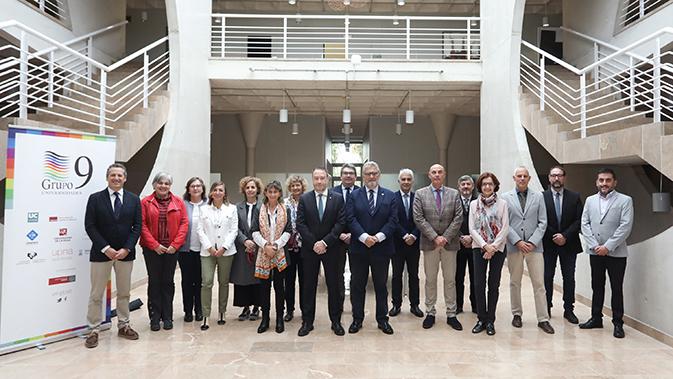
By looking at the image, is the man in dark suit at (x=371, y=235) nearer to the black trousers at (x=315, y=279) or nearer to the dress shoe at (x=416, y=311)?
the black trousers at (x=315, y=279)

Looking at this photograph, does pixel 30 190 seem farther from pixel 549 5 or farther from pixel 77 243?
pixel 549 5

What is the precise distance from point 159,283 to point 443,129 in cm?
1211

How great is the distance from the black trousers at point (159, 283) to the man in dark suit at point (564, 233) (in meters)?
3.90

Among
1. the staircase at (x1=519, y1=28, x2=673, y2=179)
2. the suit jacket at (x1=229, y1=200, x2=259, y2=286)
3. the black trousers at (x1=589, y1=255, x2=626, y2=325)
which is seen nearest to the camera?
the black trousers at (x1=589, y1=255, x2=626, y2=325)

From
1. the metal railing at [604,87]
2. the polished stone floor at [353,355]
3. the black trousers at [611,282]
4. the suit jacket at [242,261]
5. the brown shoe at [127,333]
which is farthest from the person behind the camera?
the metal railing at [604,87]

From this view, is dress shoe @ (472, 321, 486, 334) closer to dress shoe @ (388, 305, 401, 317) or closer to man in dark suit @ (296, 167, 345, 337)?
dress shoe @ (388, 305, 401, 317)

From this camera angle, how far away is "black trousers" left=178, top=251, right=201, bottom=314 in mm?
4594

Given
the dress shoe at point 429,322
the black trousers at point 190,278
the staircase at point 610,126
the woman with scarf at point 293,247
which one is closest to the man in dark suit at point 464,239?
the dress shoe at point 429,322

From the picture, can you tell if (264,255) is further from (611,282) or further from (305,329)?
(611,282)

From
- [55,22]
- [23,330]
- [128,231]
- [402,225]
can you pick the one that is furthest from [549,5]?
[23,330]

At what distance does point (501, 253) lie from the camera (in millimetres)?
4277

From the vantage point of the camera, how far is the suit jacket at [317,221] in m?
4.16

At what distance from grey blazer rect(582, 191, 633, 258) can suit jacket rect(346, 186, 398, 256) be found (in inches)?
76.4

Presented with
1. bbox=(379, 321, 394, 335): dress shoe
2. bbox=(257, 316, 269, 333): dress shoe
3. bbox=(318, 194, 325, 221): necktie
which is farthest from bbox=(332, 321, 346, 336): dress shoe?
bbox=(318, 194, 325, 221): necktie
